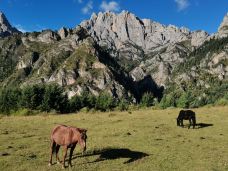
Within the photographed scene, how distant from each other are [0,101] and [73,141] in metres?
95.3

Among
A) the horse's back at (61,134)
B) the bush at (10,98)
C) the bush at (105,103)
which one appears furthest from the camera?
the bush at (105,103)

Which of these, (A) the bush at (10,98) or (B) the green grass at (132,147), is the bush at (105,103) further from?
(B) the green grass at (132,147)

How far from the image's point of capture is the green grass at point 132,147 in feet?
80.9

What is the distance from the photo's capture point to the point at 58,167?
23203 millimetres

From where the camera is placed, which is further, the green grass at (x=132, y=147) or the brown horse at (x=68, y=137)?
the green grass at (x=132, y=147)

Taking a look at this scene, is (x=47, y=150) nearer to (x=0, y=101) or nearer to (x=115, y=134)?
(x=115, y=134)

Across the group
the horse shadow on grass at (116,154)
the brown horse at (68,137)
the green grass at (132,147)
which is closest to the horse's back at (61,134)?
the brown horse at (68,137)

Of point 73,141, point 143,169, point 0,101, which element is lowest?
point 143,169

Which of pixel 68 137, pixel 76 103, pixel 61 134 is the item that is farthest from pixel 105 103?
pixel 68 137

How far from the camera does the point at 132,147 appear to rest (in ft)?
104

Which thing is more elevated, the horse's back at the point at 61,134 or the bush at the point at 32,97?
the bush at the point at 32,97

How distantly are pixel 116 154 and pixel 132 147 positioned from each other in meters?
3.81

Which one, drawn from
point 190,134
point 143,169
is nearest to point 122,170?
point 143,169

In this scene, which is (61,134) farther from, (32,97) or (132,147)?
(32,97)
